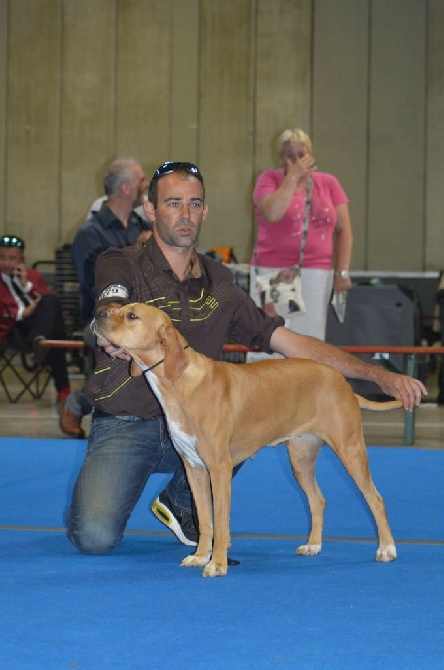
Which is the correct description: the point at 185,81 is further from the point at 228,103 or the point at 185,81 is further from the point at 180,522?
the point at 180,522

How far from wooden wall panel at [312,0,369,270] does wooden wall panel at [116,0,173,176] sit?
1790 millimetres

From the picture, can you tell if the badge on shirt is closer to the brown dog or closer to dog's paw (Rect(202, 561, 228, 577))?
the brown dog

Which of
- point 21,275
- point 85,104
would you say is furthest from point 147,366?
point 85,104

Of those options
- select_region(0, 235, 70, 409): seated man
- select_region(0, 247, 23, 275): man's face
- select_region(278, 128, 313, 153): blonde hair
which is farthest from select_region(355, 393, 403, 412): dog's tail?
select_region(0, 247, 23, 275): man's face

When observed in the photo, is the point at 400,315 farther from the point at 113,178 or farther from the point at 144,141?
the point at 144,141

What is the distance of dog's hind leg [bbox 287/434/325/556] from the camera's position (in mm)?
3635

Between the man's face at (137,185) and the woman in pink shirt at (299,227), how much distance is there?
0.68 metres

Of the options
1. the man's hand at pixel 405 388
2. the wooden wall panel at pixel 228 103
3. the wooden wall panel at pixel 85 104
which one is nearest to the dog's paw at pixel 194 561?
the man's hand at pixel 405 388

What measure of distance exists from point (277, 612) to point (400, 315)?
620 cm

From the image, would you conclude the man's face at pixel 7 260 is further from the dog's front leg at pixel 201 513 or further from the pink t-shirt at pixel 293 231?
the dog's front leg at pixel 201 513

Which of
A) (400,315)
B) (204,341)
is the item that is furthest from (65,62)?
(204,341)

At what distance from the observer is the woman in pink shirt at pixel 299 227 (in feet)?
20.3

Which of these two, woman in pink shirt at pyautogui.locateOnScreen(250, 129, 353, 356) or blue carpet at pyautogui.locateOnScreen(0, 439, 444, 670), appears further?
woman in pink shirt at pyautogui.locateOnScreen(250, 129, 353, 356)

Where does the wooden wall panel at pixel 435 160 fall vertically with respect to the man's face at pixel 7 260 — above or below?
above
